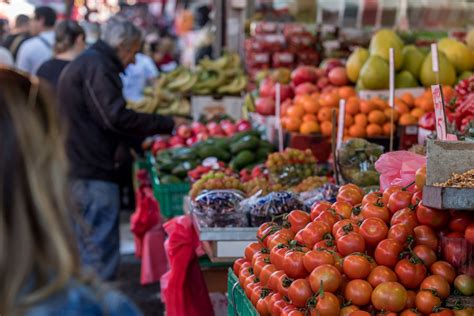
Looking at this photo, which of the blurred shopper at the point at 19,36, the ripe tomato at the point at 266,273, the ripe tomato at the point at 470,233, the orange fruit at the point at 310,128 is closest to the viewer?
the ripe tomato at the point at 470,233

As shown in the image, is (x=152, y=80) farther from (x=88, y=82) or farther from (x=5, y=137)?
(x=5, y=137)

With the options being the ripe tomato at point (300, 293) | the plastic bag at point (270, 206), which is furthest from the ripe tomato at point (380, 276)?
the plastic bag at point (270, 206)

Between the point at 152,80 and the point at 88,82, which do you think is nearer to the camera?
the point at 88,82

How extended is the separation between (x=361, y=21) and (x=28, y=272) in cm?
1195

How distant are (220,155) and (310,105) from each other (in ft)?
2.64

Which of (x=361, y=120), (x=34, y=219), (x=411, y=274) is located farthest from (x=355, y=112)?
(x=34, y=219)

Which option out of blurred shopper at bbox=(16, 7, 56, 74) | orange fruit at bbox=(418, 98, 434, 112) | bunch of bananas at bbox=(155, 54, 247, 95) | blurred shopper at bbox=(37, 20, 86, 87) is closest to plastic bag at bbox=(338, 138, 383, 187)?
orange fruit at bbox=(418, 98, 434, 112)

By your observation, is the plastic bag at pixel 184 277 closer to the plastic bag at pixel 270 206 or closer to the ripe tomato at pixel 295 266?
the plastic bag at pixel 270 206

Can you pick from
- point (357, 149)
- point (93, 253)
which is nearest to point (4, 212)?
point (93, 253)

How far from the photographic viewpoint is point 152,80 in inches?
451

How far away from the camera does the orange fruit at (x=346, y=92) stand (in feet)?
20.1

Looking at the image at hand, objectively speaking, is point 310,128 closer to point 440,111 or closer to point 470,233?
point 440,111

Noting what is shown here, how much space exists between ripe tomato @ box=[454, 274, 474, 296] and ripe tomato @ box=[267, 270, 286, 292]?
598mm

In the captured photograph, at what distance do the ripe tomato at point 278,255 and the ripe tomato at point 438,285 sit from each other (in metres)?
0.52
